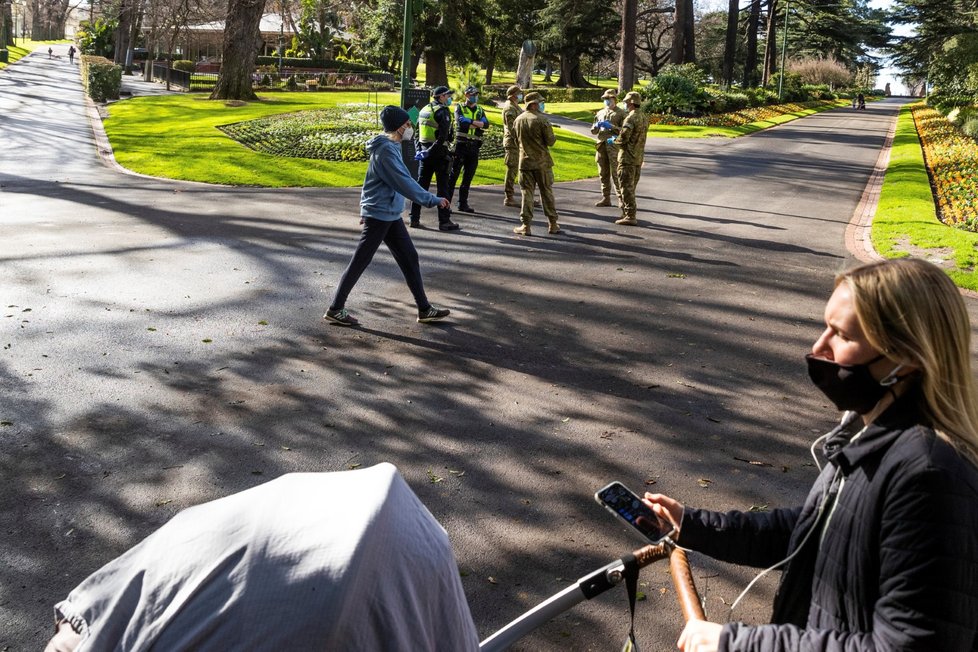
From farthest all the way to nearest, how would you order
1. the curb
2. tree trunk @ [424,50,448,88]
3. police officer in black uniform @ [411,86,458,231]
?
tree trunk @ [424,50,448,88], police officer in black uniform @ [411,86,458,231], the curb

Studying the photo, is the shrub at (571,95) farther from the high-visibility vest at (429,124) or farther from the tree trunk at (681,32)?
the high-visibility vest at (429,124)

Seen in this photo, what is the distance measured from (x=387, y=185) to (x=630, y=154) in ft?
24.5

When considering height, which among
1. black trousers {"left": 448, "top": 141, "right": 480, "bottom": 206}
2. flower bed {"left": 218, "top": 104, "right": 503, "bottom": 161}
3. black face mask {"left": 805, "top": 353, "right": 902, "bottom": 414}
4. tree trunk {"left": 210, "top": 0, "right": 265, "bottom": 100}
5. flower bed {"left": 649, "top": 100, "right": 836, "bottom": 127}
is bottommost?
black face mask {"left": 805, "top": 353, "right": 902, "bottom": 414}

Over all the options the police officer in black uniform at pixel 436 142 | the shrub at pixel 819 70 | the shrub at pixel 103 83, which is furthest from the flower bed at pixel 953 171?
the shrub at pixel 819 70

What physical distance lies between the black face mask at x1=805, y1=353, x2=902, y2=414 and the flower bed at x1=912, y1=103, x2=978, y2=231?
16723 millimetres

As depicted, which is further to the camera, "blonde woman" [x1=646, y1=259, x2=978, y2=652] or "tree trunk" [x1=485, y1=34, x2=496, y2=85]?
"tree trunk" [x1=485, y1=34, x2=496, y2=85]

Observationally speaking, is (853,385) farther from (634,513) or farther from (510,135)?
(510,135)

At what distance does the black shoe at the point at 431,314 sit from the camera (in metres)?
9.38

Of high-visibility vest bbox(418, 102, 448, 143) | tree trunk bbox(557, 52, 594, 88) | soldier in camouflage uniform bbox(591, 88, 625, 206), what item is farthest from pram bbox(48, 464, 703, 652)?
tree trunk bbox(557, 52, 594, 88)

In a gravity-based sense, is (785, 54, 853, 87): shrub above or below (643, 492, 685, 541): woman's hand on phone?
above

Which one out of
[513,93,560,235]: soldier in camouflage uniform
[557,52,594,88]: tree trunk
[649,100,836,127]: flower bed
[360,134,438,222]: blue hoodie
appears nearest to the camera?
[360,134,438,222]: blue hoodie

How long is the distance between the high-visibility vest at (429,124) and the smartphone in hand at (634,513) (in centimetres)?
1300

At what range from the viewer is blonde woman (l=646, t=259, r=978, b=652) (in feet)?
6.45

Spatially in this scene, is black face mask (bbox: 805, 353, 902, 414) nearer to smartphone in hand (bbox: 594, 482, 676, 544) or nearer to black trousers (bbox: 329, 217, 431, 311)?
smartphone in hand (bbox: 594, 482, 676, 544)
